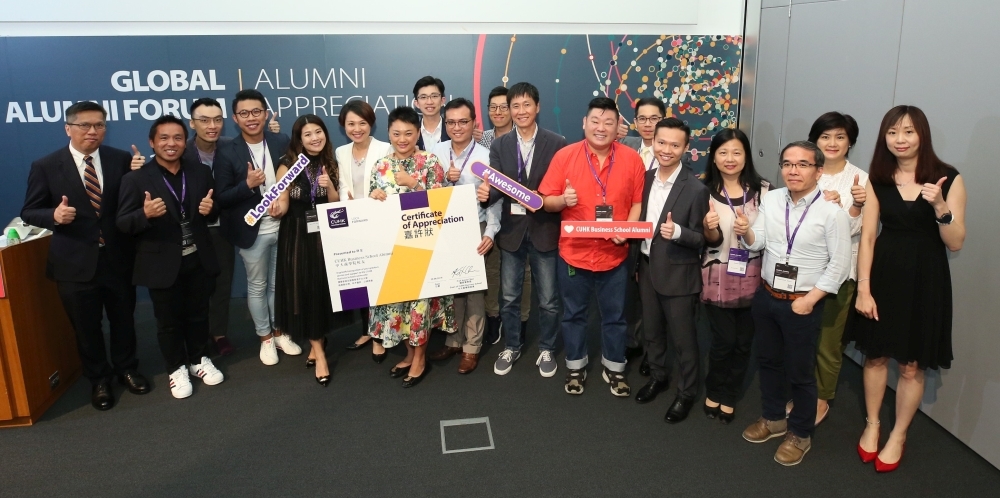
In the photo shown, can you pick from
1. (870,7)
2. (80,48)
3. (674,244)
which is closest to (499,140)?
(674,244)

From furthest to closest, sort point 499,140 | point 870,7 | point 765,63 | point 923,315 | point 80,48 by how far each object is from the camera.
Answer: point 765,63 < point 80,48 < point 870,7 < point 499,140 < point 923,315

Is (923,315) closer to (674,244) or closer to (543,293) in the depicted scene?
(674,244)

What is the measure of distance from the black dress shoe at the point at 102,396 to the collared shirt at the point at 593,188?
8.50 feet

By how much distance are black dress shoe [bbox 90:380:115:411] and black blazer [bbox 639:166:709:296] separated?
116 inches

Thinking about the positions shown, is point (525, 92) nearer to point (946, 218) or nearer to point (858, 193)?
point (858, 193)

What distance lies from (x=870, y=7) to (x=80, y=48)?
5459 mm

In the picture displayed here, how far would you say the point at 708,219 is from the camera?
2.65 m

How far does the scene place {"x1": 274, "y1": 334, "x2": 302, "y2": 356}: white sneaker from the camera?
3.98m

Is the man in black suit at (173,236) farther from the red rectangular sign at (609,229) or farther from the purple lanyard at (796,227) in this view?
the purple lanyard at (796,227)

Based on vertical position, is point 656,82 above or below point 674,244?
above

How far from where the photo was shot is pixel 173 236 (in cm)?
321

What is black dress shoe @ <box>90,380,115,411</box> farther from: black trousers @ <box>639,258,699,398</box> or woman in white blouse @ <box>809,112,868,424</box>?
woman in white blouse @ <box>809,112,868,424</box>

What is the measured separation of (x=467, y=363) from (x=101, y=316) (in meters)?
2.05

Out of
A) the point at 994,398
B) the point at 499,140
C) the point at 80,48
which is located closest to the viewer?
the point at 994,398
